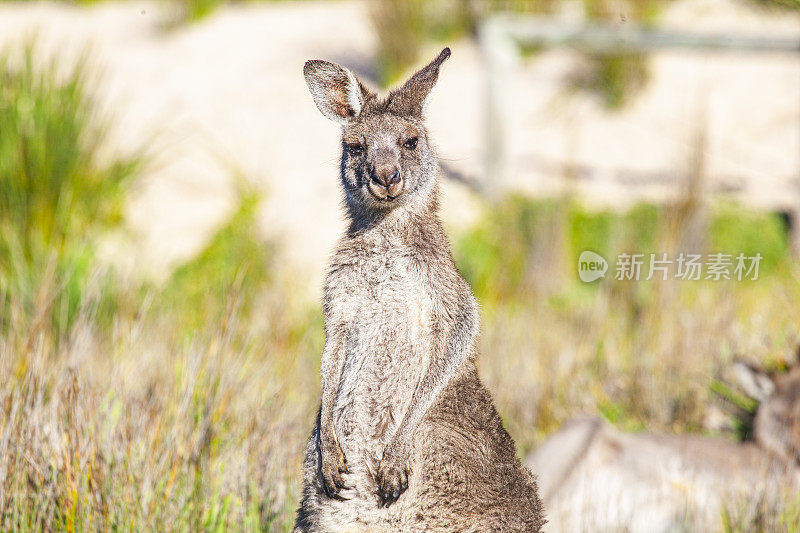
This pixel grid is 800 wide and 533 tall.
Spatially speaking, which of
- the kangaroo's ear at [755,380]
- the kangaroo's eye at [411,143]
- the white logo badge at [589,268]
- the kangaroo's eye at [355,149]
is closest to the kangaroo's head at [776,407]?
the kangaroo's ear at [755,380]

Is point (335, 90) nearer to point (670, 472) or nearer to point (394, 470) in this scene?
point (394, 470)

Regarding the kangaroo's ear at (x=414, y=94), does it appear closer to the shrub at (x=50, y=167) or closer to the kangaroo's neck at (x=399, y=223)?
the kangaroo's neck at (x=399, y=223)

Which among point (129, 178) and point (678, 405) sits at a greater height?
point (129, 178)

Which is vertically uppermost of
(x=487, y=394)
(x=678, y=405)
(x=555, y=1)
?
(x=555, y=1)

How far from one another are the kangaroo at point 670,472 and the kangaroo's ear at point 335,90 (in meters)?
1.99

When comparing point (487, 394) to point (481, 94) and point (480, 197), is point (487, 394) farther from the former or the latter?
point (481, 94)

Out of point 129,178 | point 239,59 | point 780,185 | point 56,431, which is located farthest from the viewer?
point 239,59

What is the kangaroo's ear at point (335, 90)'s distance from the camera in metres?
2.52

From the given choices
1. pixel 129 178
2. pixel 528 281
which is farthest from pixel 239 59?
pixel 528 281

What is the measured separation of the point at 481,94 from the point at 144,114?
4.41 metres

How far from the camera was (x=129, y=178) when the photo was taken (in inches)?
286

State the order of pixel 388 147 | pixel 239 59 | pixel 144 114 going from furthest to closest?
pixel 239 59
pixel 144 114
pixel 388 147

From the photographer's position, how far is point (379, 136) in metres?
2.52

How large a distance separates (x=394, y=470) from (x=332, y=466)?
18 cm
